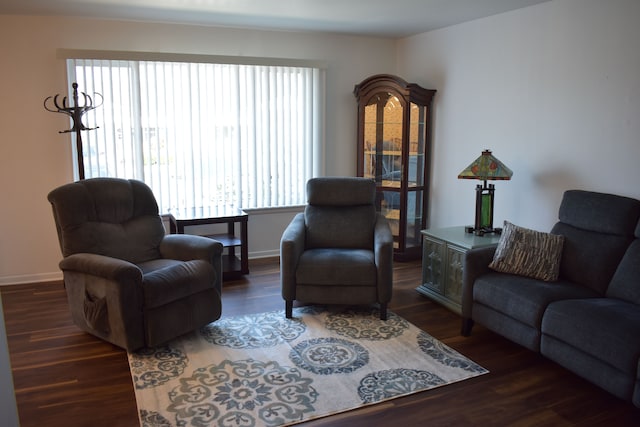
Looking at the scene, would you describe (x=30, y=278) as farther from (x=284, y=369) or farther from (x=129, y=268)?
(x=284, y=369)

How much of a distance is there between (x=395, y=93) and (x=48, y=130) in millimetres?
3259

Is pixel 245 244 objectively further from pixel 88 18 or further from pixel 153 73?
pixel 88 18

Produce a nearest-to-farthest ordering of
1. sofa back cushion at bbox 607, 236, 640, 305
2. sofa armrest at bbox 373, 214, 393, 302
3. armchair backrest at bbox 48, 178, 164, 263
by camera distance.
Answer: sofa back cushion at bbox 607, 236, 640, 305 → armchair backrest at bbox 48, 178, 164, 263 → sofa armrest at bbox 373, 214, 393, 302

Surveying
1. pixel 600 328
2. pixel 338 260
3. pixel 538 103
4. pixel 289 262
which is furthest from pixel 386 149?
pixel 600 328

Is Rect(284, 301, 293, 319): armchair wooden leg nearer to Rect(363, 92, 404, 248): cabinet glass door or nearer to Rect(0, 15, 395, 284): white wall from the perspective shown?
Rect(363, 92, 404, 248): cabinet glass door

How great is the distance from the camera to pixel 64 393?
277 cm

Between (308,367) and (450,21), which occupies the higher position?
(450,21)

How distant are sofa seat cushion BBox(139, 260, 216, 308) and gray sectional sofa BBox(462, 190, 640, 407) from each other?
179 cm

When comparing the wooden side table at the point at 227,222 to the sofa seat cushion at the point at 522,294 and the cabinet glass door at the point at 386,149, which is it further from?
the sofa seat cushion at the point at 522,294

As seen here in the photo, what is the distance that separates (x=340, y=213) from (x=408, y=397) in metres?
1.87

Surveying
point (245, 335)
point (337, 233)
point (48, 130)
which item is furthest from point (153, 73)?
point (245, 335)

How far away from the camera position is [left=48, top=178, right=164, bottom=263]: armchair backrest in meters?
3.46

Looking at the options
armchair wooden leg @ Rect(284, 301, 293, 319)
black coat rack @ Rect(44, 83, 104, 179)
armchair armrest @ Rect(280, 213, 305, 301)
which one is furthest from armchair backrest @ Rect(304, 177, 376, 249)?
black coat rack @ Rect(44, 83, 104, 179)

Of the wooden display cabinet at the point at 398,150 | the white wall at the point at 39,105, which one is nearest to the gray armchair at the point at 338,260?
the wooden display cabinet at the point at 398,150
